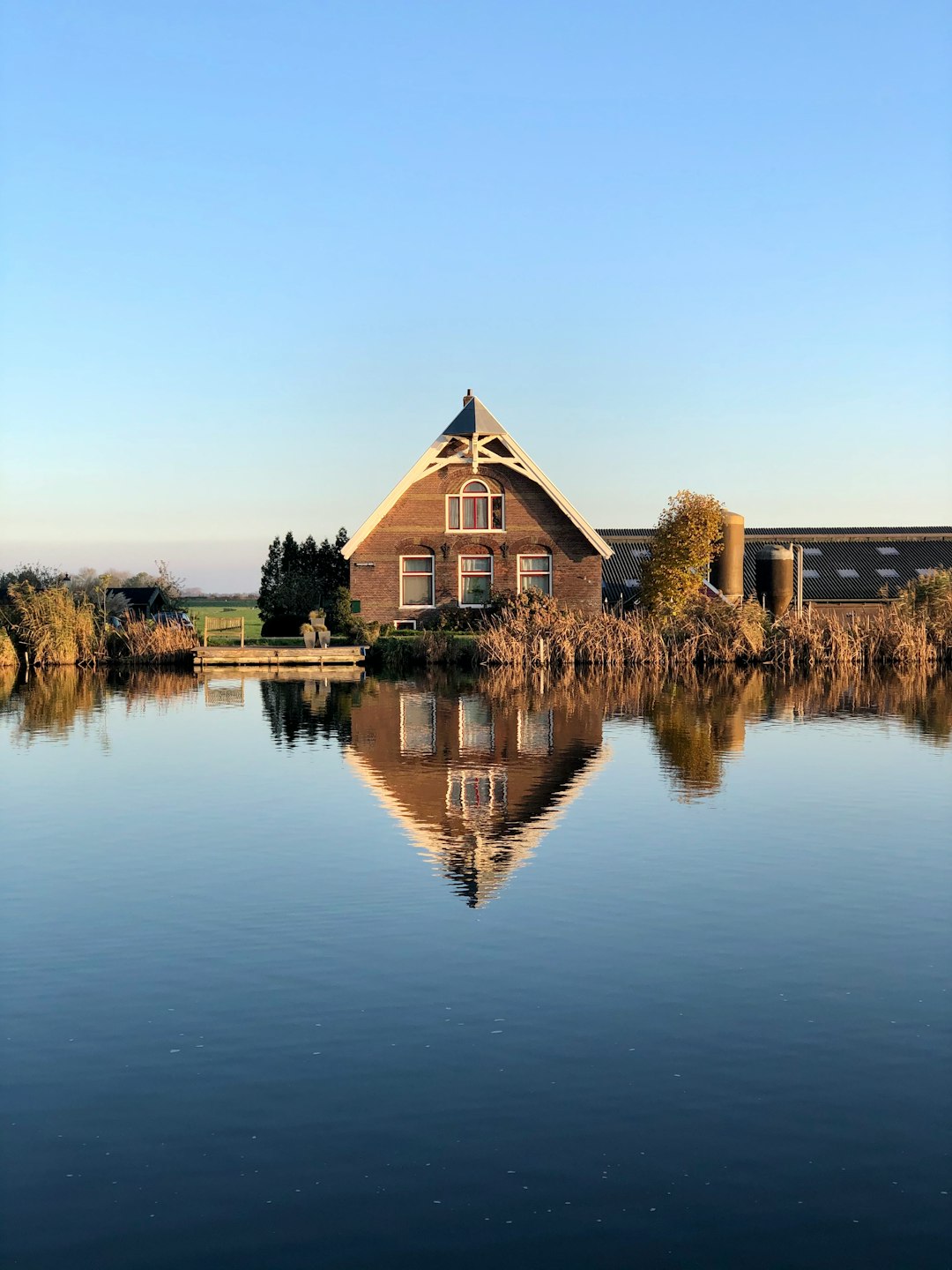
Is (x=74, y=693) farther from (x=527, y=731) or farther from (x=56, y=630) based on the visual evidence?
(x=527, y=731)

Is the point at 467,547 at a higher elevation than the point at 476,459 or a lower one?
lower

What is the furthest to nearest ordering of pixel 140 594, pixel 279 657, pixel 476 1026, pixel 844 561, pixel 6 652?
pixel 844 561
pixel 140 594
pixel 279 657
pixel 6 652
pixel 476 1026

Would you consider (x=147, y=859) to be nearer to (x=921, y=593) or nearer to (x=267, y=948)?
(x=267, y=948)

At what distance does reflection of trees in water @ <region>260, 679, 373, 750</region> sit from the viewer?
20.5 metres

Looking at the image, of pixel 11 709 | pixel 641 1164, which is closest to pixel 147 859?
pixel 641 1164

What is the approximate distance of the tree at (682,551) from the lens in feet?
128

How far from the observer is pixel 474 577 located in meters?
41.2

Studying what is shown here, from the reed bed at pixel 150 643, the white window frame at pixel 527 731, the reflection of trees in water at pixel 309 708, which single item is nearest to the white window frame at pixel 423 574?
the reed bed at pixel 150 643

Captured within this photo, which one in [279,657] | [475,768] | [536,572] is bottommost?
[475,768]

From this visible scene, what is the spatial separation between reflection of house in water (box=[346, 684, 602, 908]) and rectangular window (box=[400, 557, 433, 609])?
1433 cm

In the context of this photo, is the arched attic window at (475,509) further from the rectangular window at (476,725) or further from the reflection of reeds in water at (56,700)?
the rectangular window at (476,725)

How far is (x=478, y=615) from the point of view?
4022 centimetres

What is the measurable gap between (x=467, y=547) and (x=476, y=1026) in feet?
113

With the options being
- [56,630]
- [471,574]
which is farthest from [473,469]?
[56,630]
